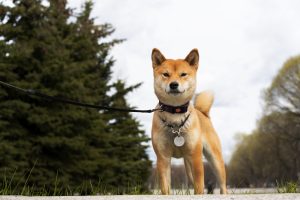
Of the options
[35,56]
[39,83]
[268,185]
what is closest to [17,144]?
[39,83]

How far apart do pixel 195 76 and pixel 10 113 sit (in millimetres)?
13577

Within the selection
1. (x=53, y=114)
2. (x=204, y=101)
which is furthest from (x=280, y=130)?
(x=204, y=101)

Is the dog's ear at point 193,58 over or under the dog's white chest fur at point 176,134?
over

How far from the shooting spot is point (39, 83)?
18.9 m

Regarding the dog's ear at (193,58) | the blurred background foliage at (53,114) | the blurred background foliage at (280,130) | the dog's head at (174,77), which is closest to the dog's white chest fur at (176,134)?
the dog's head at (174,77)

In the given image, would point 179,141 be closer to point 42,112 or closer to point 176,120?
point 176,120

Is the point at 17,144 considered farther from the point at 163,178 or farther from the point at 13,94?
the point at 163,178

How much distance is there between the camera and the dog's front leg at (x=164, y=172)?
4922 mm

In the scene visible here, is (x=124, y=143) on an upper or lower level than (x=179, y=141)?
upper

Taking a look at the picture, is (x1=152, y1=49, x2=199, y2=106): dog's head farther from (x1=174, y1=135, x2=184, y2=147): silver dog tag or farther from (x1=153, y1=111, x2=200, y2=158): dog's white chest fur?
(x1=174, y1=135, x2=184, y2=147): silver dog tag

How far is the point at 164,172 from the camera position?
4918mm

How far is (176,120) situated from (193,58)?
69 cm

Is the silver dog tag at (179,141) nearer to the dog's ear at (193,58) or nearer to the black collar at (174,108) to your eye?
the black collar at (174,108)

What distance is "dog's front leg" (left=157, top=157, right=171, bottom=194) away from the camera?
492cm
